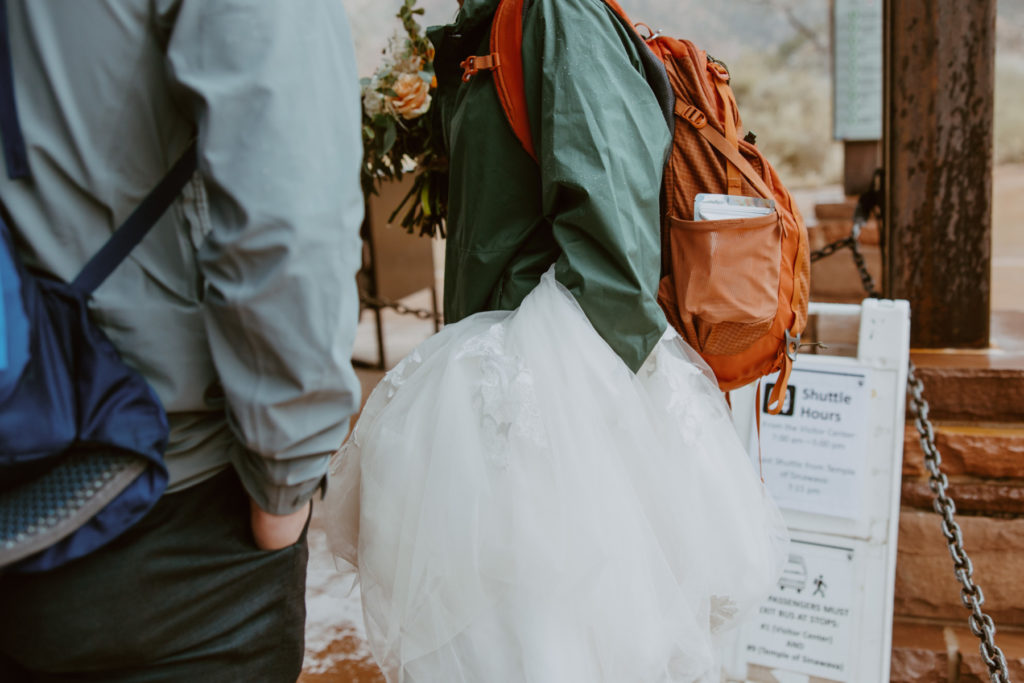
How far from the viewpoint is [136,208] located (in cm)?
89

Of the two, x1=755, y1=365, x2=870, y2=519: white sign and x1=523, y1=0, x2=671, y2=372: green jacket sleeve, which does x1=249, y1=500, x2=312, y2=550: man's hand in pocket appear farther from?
x1=755, y1=365, x2=870, y2=519: white sign

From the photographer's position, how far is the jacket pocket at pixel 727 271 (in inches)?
57.4

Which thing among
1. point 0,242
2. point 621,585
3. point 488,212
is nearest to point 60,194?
point 0,242

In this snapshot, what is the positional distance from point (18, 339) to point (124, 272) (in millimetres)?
135

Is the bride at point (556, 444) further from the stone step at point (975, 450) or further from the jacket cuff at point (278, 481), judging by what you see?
the stone step at point (975, 450)

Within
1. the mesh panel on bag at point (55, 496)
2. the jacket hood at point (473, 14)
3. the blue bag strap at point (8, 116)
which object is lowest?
the mesh panel on bag at point (55, 496)

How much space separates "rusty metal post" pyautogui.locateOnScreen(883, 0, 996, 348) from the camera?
2.53 m

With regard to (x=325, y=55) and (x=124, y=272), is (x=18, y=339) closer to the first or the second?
(x=124, y=272)

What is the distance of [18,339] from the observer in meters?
0.79

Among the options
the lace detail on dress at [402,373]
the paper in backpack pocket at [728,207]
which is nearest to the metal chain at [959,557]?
the paper in backpack pocket at [728,207]

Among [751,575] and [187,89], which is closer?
[187,89]

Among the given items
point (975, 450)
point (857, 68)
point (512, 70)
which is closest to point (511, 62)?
point (512, 70)

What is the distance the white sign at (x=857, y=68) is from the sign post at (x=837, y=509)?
3595 mm

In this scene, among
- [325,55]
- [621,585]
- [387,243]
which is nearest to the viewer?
[325,55]
